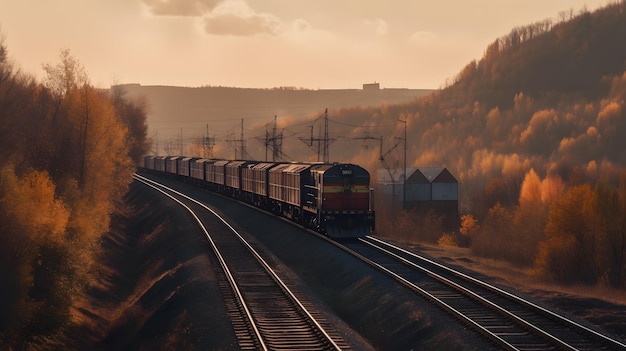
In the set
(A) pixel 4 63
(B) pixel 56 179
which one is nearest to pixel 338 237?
(B) pixel 56 179

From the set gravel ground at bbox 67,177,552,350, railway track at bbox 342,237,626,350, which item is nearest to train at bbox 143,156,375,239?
gravel ground at bbox 67,177,552,350

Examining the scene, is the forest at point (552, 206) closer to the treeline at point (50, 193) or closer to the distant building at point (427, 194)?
the distant building at point (427, 194)

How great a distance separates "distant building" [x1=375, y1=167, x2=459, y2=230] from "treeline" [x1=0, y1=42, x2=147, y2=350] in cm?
4550

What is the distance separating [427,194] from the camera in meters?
108

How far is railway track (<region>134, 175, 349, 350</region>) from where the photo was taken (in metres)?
22.0

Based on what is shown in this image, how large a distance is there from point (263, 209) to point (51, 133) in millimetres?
18027

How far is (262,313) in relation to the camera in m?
25.5

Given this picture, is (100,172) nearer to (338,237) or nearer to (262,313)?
(338,237)

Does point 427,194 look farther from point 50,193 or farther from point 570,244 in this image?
point 50,193

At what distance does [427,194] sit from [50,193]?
255 ft

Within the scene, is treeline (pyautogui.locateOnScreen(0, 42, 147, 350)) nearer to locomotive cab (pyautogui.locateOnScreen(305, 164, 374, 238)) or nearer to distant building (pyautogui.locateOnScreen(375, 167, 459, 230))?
locomotive cab (pyautogui.locateOnScreen(305, 164, 374, 238))

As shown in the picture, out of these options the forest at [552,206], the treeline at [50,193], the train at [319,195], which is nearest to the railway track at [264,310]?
the train at [319,195]

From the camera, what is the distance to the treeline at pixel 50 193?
29.9 metres

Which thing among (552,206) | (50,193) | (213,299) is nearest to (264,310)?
(213,299)
